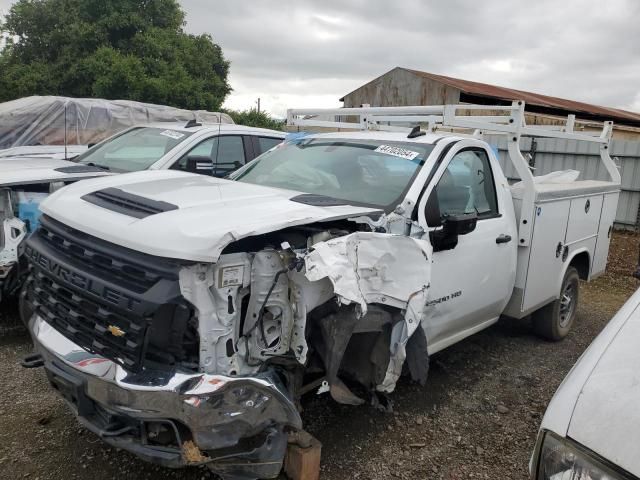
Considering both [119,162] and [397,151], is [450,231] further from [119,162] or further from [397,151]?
[119,162]

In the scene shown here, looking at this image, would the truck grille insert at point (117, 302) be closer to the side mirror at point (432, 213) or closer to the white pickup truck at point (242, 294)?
the white pickup truck at point (242, 294)

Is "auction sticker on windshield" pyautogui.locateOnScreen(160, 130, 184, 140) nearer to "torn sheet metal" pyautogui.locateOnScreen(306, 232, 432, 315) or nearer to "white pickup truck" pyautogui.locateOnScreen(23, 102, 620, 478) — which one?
"white pickup truck" pyautogui.locateOnScreen(23, 102, 620, 478)

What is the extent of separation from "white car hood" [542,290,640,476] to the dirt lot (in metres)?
1.43

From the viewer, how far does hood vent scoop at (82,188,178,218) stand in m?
2.58

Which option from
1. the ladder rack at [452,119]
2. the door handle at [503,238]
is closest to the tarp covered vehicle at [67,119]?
the ladder rack at [452,119]

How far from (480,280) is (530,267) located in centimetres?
78

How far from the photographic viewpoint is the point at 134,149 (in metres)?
5.90

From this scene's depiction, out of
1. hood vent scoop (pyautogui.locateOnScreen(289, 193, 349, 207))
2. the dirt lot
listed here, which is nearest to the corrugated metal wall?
the dirt lot

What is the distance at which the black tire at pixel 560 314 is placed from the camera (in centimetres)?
492

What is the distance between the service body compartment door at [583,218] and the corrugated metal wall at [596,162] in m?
5.20

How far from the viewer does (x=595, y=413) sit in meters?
1.59

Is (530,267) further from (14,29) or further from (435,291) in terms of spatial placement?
(14,29)

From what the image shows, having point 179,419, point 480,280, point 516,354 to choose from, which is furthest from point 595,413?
point 516,354

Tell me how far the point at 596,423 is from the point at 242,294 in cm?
147
